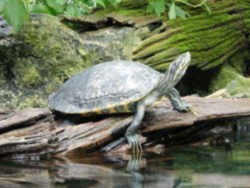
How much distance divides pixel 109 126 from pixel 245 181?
1.78 m

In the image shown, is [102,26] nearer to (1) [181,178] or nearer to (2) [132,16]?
(2) [132,16]

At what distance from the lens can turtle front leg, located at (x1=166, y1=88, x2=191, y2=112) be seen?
3893 millimetres

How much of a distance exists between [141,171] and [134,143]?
1.03 meters

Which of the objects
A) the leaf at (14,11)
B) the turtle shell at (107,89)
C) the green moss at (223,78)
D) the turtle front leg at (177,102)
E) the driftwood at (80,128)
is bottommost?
the green moss at (223,78)

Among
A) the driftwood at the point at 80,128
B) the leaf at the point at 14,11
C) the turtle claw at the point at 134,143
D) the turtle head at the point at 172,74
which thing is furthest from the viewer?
the turtle head at the point at 172,74

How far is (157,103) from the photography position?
4.17 m

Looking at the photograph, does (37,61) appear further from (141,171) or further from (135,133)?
(141,171)

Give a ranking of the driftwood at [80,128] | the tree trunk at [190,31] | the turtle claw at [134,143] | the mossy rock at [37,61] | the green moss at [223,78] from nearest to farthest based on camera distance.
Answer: the driftwood at [80,128] → the turtle claw at [134,143] → the mossy rock at [37,61] → the tree trunk at [190,31] → the green moss at [223,78]

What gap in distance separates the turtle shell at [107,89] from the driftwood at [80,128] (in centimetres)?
15

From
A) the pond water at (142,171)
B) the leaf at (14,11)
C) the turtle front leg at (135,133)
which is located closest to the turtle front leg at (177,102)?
the turtle front leg at (135,133)

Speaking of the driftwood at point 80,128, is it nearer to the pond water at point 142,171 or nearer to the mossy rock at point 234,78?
the pond water at point 142,171

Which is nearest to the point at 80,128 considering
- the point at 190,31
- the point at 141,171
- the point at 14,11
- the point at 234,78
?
the point at 141,171

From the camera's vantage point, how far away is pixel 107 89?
3.76 metres

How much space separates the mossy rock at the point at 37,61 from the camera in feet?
16.3
